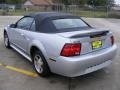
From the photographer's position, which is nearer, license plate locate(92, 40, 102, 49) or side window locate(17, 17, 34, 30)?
license plate locate(92, 40, 102, 49)

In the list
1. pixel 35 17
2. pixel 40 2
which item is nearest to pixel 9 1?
pixel 40 2

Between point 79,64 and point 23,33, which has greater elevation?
point 23,33

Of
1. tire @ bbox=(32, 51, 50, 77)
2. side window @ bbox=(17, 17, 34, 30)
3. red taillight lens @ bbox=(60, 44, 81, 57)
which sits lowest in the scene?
tire @ bbox=(32, 51, 50, 77)

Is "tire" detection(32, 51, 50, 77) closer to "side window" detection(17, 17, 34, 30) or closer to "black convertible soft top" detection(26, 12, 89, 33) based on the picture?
"black convertible soft top" detection(26, 12, 89, 33)

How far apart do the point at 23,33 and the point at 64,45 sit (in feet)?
6.69

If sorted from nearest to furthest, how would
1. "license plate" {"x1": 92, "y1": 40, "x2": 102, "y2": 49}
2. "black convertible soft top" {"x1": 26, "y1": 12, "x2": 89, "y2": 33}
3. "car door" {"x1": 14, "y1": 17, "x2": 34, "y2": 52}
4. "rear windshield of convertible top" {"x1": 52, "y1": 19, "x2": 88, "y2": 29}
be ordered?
"license plate" {"x1": 92, "y1": 40, "x2": 102, "y2": 49} < "black convertible soft top" {"x1": 26, "y1": 12, "x2": 89, "y2": 33} < "rear windshield of convertible top" {"x1": 52, "y1": 19, "x2": 88, "y2": 29} < "car door" {"x1": 14, "y1": 17, "x2": 34, "y2": 52}

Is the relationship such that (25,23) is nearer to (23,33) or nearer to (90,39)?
(23,33)

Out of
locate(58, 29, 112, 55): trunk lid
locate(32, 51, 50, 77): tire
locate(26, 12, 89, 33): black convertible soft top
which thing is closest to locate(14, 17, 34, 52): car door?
locate(26, 12, 89, 33): black convertible soft top

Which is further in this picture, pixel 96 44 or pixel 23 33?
pixel 23 33

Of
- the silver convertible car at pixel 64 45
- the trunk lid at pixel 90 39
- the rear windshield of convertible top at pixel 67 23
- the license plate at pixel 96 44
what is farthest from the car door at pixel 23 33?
the license plate at pixel 96 44

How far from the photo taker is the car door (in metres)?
5.84

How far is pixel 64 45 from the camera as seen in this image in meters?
4.29

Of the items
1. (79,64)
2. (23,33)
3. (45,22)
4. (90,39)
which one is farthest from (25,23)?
(79,64)

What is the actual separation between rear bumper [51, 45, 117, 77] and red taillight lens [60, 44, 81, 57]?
0.27 feet
